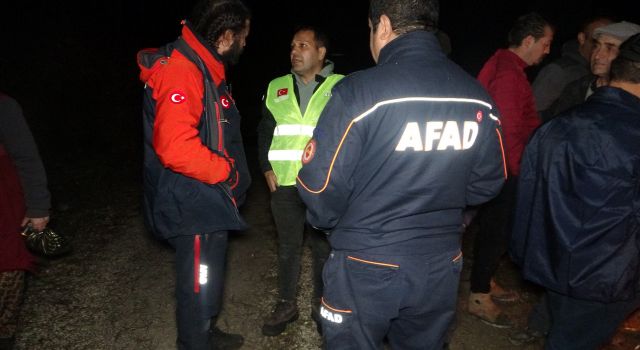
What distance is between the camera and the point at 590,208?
7.06 feet

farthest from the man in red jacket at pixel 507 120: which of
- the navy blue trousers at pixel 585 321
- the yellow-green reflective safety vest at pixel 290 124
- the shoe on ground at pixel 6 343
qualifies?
the shoe on ground at pixel 6 343

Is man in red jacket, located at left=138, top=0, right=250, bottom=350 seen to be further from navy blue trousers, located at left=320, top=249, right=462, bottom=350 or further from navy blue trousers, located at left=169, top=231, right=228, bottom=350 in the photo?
navy blue trousers, located at left=320, top=249, right=462, bottom=350

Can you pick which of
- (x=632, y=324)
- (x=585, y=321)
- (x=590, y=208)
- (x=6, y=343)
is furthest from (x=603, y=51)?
(x=6, y=343)

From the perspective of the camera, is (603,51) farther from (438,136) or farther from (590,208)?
(438,136)

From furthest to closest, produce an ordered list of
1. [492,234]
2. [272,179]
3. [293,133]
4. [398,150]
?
[492,234]
[272,179]
[293,133]
[398,150]

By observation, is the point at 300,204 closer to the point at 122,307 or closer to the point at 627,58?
the point at 122,307

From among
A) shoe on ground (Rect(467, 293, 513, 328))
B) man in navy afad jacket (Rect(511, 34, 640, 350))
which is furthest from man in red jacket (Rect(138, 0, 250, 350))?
shoe on ground (Rect(467, 293, 513, 328))

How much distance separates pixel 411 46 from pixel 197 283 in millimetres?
1680

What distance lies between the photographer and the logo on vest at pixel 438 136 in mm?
1860

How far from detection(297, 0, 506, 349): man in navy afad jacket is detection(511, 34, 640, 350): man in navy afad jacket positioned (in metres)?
0.40

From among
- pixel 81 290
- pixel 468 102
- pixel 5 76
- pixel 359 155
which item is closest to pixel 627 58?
pixel 468 102

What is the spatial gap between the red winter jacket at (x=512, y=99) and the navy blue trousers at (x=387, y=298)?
147cm

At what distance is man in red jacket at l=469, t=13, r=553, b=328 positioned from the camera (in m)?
3.24

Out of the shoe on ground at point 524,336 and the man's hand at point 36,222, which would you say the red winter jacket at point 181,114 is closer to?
the man's hand at point 36,222
